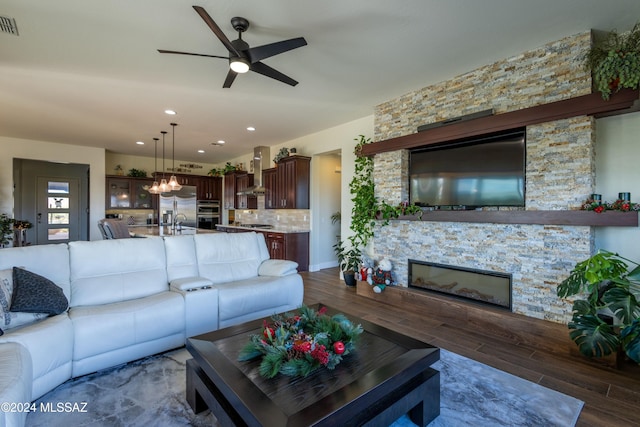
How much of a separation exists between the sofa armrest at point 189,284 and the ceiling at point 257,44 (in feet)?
7.70

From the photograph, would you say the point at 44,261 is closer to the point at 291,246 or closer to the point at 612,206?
the point at 291,246

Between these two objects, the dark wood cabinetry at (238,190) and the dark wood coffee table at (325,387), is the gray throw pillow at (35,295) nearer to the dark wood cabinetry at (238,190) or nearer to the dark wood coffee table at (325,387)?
the dark wood coffee table at (325,387)

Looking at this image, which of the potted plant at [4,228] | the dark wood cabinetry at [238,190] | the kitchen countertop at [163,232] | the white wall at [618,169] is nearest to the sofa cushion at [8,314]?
the kitchen countertop at [163,232]

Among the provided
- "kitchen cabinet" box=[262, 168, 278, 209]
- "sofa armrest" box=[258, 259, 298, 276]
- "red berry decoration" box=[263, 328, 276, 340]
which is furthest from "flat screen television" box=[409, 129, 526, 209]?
"kitchen cabinet" box=[262, 168, 278, 209]

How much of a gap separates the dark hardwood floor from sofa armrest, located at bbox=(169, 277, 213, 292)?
173 cm

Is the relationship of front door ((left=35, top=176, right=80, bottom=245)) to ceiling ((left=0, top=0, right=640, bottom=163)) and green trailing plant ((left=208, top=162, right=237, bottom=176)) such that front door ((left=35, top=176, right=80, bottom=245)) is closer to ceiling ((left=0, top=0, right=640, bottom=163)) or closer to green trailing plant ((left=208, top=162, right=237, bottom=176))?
ceiling ((left=0, top=0, right=640, bottom=163))

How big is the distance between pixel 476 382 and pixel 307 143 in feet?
17.5

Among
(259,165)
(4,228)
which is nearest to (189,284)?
(259,165)

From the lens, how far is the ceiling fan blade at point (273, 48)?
235 centimetres

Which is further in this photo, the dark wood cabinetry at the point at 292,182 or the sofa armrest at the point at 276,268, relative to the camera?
the dark wood cabinetry at the point at 292,182

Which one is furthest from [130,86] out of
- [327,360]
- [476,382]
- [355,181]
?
[476,382]

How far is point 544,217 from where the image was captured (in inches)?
115

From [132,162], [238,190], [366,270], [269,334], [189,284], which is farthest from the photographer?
[132,162]

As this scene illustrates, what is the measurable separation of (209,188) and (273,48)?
773 centimetres
